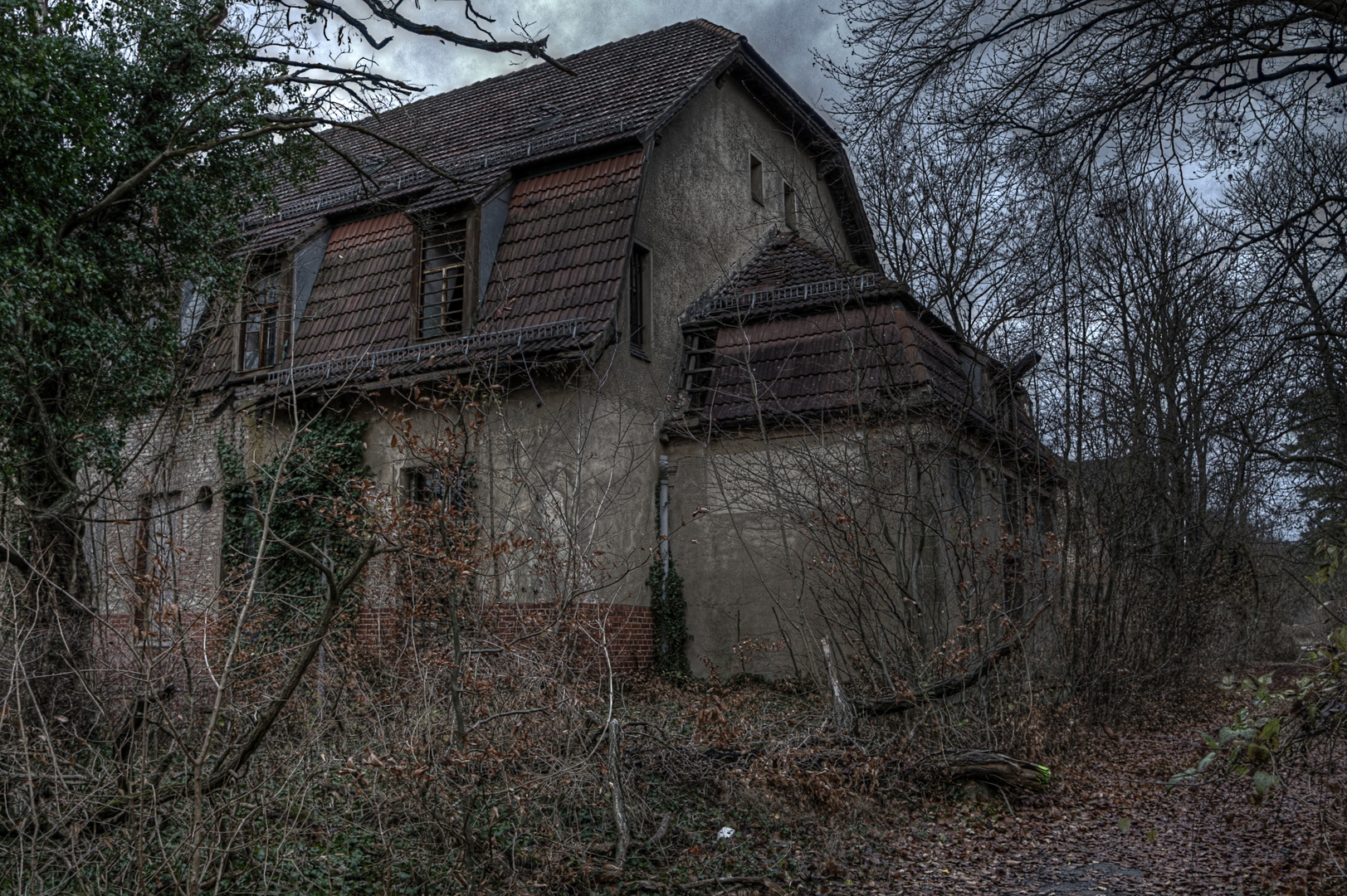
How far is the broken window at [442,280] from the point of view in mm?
14328

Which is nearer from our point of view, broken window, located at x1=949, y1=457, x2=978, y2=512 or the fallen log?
the fallen log

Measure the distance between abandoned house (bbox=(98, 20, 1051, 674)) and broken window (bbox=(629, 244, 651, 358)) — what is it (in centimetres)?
5

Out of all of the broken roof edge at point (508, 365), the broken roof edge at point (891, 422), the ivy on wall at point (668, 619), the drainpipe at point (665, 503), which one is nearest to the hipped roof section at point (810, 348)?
the broken roof edge at point (891, 422)

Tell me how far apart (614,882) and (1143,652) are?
850 centimetres

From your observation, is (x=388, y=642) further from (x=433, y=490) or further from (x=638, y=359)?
(x=638, y=359)

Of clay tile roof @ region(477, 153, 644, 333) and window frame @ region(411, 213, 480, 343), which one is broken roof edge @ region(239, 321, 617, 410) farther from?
window frame @ region(411, 213, 480, 343)

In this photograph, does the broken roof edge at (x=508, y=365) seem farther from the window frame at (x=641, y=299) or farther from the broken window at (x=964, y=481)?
the broken window at (x=964, y=481)

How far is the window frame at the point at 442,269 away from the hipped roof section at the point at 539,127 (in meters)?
0.30

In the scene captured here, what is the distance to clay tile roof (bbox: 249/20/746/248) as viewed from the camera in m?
14.7

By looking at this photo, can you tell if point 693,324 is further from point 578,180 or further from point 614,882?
point 614,882

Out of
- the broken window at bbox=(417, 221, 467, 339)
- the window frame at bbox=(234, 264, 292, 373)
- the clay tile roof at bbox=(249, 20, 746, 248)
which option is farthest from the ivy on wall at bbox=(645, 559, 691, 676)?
the window frame at bbox=(234, 264, 292, 373)

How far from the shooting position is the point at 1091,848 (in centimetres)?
697

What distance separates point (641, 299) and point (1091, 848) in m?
9.61

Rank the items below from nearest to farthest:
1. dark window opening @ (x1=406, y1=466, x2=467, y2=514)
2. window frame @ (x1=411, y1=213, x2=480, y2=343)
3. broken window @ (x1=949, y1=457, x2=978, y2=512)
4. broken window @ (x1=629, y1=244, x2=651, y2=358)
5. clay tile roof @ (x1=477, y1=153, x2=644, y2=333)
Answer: dark window opening @ (x1=406, y1=466, x2=467, y2=514) < broken window @ (x1=949, y1=457, x2=978, y2=512) < clay tile roof @ (x1=477, y1=153, x2=644, y2=333) < window frame @ (x1=411, y1=213, x2=480, y2=343) < broken window @ (x1=629, y1=244, x2=651, y2=358)
